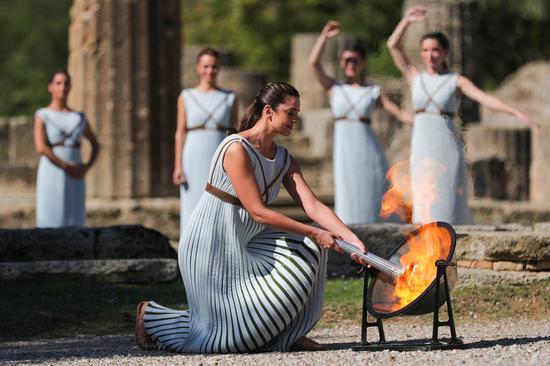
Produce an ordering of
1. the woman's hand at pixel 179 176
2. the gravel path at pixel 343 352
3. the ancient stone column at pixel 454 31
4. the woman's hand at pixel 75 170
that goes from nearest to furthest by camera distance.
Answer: the gravel path at pixel 343 352 < the woman's hand at pixel 179 176 < the woman's hand at pixel 75 170 < the ancient stone column at pixel 454 31

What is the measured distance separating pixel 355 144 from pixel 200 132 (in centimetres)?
150

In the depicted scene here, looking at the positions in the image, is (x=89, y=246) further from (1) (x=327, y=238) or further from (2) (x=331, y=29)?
(1) (x=327, y=238)

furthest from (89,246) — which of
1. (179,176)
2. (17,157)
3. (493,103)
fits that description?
(17,157)

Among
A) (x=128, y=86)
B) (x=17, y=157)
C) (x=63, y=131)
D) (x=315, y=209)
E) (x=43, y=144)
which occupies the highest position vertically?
(x=128, y=86)

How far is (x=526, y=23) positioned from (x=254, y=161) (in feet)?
89.4

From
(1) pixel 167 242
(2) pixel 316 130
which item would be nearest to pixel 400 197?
(1) pixel 167 242

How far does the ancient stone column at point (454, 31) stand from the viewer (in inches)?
799

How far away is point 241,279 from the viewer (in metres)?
8.40

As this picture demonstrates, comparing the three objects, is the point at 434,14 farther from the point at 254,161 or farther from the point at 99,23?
the point at 254,161

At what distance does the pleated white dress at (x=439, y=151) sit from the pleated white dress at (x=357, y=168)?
1.31m

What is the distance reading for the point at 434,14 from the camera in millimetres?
20375

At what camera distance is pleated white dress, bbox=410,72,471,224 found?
1177 cm

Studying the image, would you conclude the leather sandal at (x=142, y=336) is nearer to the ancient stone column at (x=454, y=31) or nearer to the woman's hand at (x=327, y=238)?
the woman's hand at (x=327, y=238)

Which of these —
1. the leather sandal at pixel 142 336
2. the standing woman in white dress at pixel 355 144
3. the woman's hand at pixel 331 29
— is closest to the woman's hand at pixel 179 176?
the standing woman in white dress at pixel 355 144
